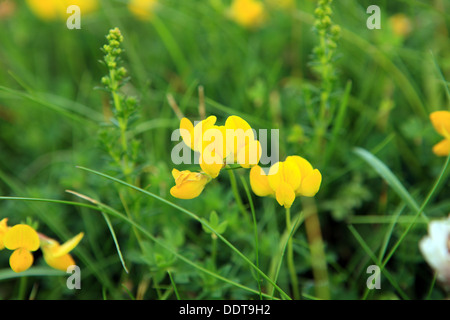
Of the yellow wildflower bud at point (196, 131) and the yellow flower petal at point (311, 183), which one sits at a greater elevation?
the yellow wildflower bud at point (196, 131)

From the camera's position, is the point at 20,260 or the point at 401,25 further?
the point at 401,25

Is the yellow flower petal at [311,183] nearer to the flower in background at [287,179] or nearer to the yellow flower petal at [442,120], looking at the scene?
the flower in background at [287,179]

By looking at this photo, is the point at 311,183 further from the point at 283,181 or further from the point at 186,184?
the point at 186,184

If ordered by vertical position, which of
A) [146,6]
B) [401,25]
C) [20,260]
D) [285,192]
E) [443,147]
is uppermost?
[146,6]

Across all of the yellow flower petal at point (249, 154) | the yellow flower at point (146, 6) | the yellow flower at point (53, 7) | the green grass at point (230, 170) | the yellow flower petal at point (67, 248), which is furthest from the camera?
the yellow flower at point (53, 7)

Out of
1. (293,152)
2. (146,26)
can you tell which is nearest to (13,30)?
(146,26)

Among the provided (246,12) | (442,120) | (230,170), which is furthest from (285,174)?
(246,12)

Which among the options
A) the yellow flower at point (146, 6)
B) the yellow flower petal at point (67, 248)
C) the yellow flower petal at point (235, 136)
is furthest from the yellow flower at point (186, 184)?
the yellow flower at point (146, 6)

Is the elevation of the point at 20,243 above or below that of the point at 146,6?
below

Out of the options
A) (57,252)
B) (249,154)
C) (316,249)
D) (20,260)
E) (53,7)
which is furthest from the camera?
(53,7)
